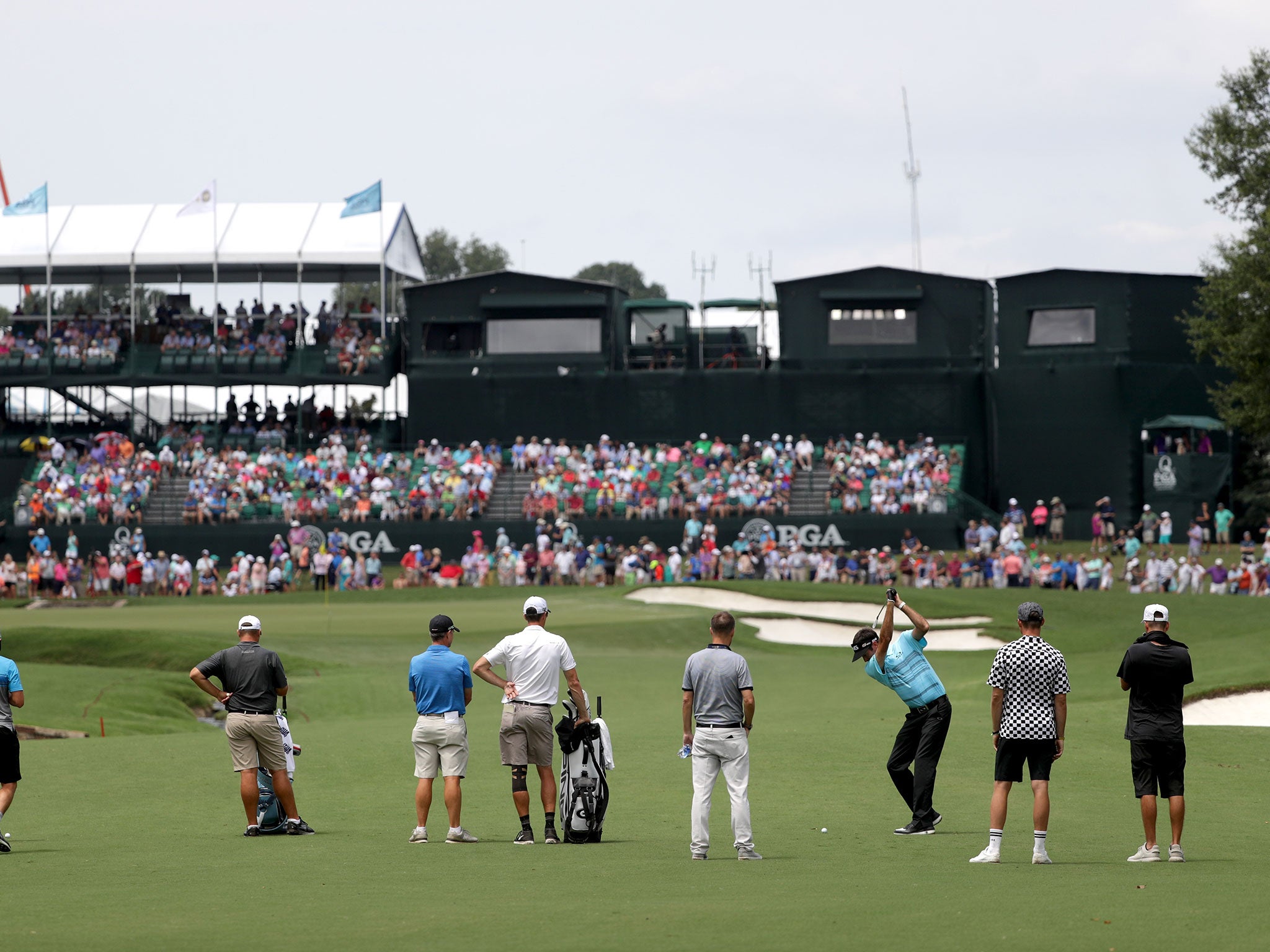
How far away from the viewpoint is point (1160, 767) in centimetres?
1082

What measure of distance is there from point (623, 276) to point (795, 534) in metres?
65.2

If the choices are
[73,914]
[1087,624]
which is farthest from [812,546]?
[73,914]

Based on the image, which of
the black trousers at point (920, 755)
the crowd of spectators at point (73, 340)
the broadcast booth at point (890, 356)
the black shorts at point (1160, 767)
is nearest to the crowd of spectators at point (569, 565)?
the broadcast booth at point (890, 356)

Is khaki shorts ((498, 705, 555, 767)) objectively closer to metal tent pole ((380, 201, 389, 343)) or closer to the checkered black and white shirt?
the checkered black and white shirt

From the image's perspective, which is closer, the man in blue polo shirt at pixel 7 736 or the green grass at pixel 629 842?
the green grass at pixel 629 842

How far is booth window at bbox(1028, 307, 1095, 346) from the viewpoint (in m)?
51.3

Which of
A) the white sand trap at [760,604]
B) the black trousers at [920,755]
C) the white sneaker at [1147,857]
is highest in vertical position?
the black trousers at [920,755]

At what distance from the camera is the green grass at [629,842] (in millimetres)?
8203

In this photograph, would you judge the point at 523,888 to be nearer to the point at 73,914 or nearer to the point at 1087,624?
the point at 73,914

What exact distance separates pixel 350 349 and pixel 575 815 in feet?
151

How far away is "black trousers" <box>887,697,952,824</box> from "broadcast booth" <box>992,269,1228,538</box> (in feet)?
129

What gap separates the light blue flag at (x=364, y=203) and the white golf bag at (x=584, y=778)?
157ft

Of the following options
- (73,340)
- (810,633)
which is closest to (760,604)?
(810,633)

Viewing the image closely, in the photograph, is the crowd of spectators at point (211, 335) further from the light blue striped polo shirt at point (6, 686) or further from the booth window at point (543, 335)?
the light blue striped polo shirt at point (6, 686)
